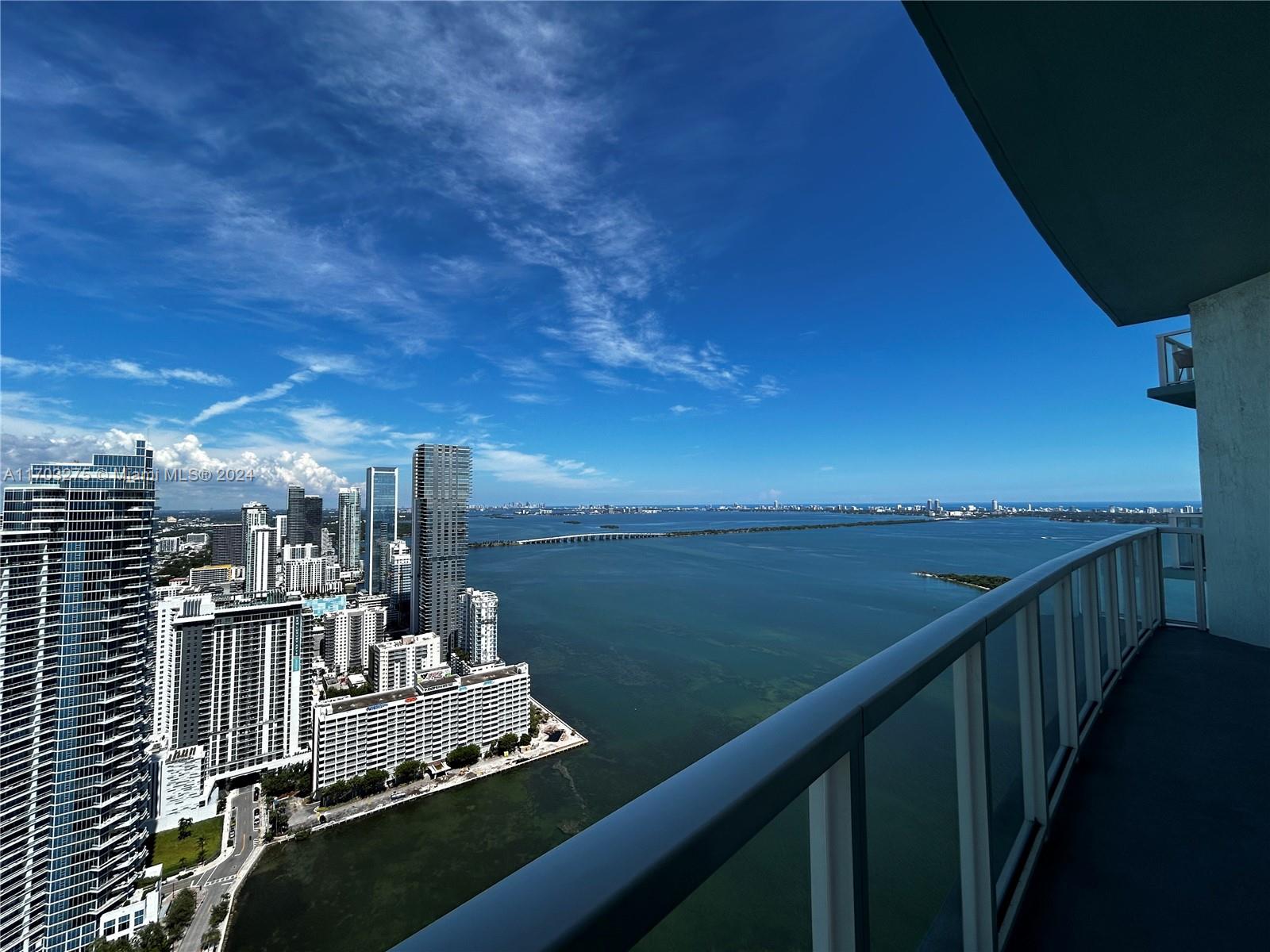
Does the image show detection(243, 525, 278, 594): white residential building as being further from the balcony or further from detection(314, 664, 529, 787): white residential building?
the balcony

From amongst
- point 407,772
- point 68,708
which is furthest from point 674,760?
point 68,708

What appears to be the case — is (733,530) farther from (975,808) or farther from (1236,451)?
(975,808)

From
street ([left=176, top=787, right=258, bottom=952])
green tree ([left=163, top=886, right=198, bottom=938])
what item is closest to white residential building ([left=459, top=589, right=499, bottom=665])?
street ([left=176, top=787, right=258, bottom=952])

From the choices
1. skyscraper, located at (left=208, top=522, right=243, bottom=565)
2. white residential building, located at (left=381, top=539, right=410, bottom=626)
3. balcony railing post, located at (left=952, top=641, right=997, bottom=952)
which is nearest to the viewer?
balcony railing post, located at (left=952, top=641, right=997, bottom=952)

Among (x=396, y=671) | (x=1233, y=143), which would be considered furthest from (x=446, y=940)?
(x=396, y=671)

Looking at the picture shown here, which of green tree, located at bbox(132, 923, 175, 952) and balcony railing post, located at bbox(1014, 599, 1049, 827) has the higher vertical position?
balcony railing post, located at bbox(1014, 599, 1049, 827)

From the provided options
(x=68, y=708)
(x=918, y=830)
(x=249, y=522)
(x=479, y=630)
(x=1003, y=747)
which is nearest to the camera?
(x=918, y=830)
